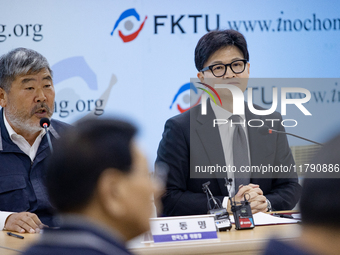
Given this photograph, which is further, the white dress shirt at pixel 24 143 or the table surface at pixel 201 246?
the white dress shirt at pixel 24 143

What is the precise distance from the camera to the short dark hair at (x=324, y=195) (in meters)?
0.70

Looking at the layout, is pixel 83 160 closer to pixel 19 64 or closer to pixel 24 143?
pixel 24 143

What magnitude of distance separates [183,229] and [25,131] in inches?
54.3

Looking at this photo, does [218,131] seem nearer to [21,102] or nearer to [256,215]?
[256,215]

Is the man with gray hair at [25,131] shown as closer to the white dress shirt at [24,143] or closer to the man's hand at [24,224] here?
the white dress shirt at [24,143]

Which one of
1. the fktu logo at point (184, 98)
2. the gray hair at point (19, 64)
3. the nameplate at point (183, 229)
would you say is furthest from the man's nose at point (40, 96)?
the nameplate at point (183, 229)

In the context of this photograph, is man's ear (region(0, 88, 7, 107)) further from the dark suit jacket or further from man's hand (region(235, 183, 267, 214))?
man's hand (region(235, 183, 267, 214))

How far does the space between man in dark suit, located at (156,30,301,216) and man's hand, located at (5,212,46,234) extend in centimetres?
80

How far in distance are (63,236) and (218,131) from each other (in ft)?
6.41

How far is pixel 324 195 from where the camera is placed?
27.5 inches

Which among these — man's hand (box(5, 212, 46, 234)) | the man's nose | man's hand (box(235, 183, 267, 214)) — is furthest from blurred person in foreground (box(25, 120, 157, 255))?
the man's nose

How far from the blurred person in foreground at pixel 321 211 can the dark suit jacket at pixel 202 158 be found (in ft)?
5.30

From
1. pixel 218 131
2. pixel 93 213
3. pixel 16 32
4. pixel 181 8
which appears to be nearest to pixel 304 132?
pixel 218 131

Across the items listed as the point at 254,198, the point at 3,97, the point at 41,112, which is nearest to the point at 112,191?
the point at 254,198
